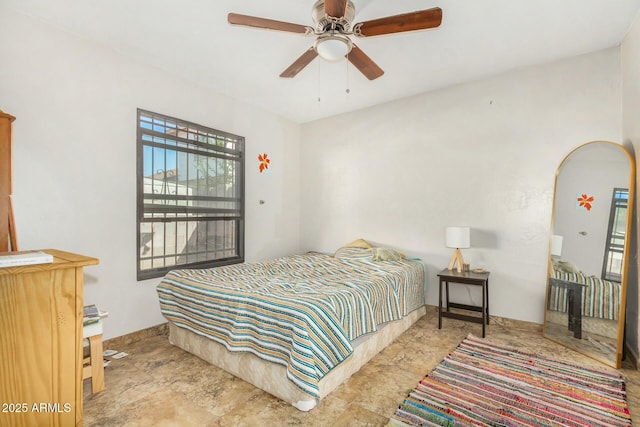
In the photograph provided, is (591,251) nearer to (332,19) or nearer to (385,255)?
(385,255)

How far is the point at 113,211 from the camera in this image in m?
2.90

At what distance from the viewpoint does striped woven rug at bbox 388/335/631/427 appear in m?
1.83

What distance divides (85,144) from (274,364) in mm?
2455

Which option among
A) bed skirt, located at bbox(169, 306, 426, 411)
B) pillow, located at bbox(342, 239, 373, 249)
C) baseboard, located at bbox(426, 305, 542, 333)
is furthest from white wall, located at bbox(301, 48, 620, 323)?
bed skirt, located at bbox(169, 306, 426, 411)

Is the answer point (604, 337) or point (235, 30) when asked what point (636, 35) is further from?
point (235, 30)

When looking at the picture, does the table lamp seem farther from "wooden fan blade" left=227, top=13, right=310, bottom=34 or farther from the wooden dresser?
the wooden dresser

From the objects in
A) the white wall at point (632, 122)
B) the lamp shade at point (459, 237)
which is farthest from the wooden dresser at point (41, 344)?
the white wall at point (632, 122)

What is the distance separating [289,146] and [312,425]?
3948 millimetres

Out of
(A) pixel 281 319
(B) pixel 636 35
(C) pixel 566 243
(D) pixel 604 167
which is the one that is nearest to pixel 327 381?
(A) pixel 281 319

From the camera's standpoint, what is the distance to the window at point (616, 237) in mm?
2576

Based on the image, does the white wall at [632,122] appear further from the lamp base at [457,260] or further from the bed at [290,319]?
the bed at [290,319]

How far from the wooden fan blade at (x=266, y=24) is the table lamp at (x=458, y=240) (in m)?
2.46

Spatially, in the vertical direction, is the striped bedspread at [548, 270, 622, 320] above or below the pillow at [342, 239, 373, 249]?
below

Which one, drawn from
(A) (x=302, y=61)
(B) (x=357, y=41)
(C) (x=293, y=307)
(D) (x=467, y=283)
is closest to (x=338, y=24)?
(A) (x=302, y=61)
